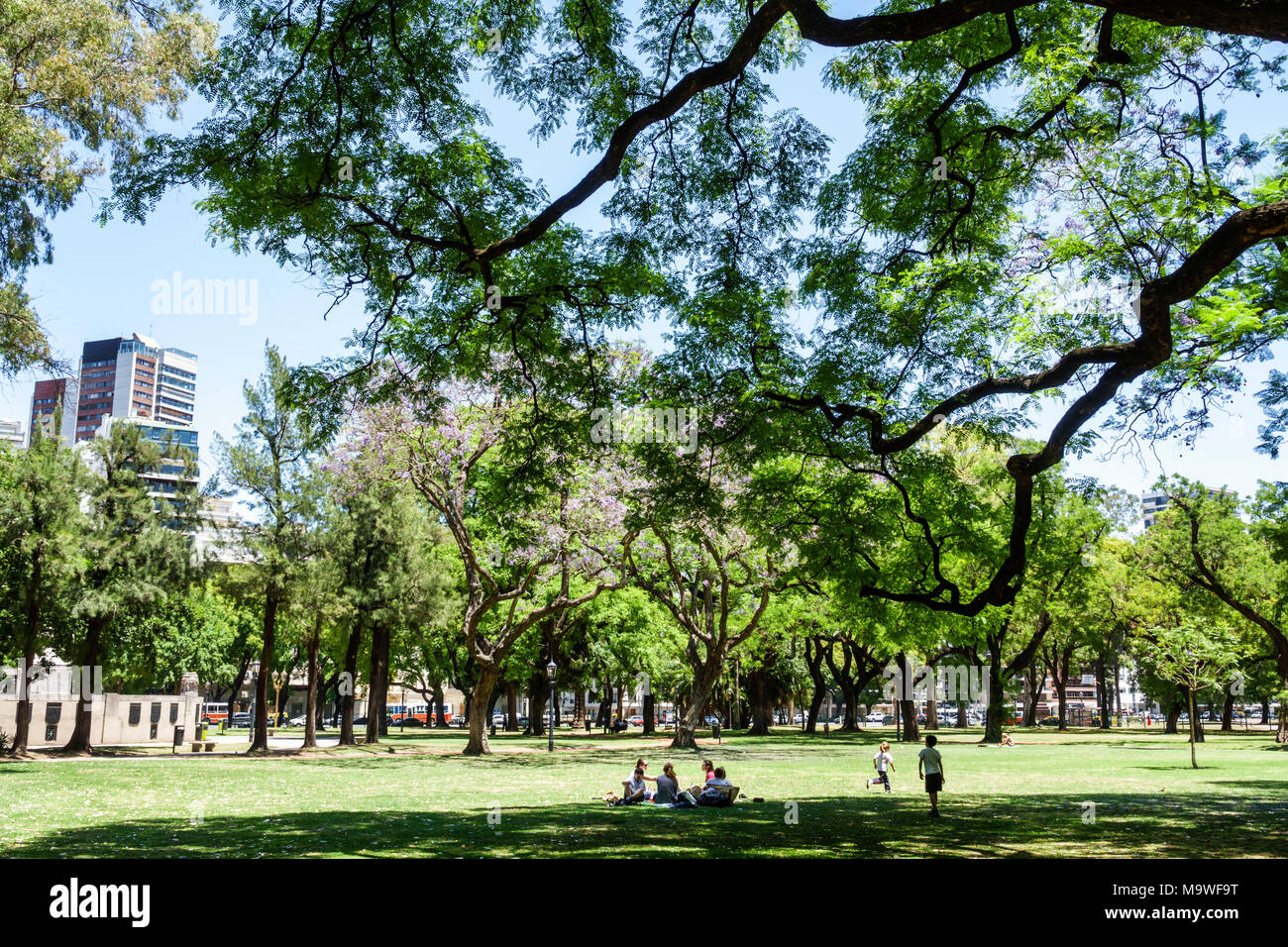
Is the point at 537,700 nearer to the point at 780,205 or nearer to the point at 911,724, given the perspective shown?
Result: the point at 911,724

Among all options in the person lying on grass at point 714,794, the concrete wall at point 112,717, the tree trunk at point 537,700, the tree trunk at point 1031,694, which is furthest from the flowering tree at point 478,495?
the tree trunk at point 1031,694

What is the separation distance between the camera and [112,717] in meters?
47.2

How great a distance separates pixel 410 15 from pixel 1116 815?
56.1 ft

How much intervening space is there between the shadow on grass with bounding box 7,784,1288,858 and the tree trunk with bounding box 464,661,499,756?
17.8 m

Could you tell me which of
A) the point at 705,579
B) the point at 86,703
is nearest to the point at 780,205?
the point at 705,579

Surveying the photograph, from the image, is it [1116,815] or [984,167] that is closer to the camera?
[984,167]

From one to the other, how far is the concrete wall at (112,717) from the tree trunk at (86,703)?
410 cm

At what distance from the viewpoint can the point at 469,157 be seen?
12.4m

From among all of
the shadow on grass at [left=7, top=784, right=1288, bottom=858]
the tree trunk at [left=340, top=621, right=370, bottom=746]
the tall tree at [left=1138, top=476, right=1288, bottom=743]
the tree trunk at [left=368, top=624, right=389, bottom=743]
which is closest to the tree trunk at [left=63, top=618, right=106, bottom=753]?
the tree trunk at [left=340, top=621, right=370, bottom=746]

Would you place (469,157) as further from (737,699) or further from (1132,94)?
(737,699)

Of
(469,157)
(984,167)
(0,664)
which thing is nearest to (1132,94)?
(984,167)

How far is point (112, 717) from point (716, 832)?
44.4 m

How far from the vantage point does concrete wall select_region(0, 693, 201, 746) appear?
43469mm

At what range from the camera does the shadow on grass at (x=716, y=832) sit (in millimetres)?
11242
